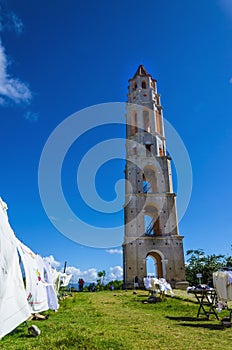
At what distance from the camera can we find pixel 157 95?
117ft

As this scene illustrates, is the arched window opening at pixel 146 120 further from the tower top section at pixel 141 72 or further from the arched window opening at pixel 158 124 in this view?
the tower top section at pixel 141 72

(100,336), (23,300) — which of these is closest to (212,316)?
(100,336)

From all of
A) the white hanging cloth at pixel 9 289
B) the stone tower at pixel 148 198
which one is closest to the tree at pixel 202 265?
the stone tower at pixel 148 198

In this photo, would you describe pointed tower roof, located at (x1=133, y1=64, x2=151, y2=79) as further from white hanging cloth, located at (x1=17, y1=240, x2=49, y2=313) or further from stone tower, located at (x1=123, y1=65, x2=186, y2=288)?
white hanging cloth, located at (x1=17, y1=240, x2=49, y2=313)

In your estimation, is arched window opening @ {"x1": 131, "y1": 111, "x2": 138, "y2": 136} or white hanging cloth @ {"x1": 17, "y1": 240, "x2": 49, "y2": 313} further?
arched window opening @ {"x1": 131, "y1": 111, "x2": 138, "y2": 136}

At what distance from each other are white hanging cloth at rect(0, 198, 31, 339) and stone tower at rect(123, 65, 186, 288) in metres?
20.6

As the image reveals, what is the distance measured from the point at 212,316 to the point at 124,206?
18.0 metres

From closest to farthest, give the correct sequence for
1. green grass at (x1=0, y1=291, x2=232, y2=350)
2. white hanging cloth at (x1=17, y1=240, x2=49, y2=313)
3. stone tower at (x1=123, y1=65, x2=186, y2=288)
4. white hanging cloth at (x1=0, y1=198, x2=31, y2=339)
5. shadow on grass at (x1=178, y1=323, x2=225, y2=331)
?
white hanging cloth at (x1=0, y1=198, x2=31, y2=339)
green grass at (x1=0, y1=291, x2=232, y2=350)
shadow on grass at (x1=178, y1=323, x2=225, y2=331)
white hanging cloth at (x1=17, y1=240, x2=49, y2=313)
stone tower at (x1=123, y1=65, x2=186, y2=288)

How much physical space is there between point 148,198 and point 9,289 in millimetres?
23530

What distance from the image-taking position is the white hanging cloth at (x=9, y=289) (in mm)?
3461

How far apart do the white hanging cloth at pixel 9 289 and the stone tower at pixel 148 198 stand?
2063 centimetres

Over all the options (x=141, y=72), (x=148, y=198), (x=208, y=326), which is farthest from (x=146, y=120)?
(x=208, y=326)

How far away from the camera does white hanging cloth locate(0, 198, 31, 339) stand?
3461 millimetres

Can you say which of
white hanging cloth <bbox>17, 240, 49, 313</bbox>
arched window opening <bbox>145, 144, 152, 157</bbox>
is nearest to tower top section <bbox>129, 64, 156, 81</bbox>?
arched window opening <bbox>145, 144, 152, 157</bbox>
